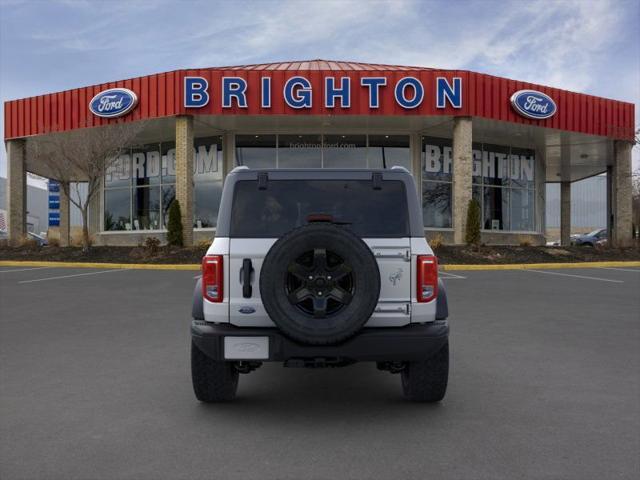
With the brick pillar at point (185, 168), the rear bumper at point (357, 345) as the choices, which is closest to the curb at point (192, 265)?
the brick pillar at point (185, 168)

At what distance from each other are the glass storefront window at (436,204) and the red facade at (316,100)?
467cm

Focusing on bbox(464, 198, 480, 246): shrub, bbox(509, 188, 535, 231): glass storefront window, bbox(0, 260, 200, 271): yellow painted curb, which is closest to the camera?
bbox(0, 260, 200, 271): yellow painted curb

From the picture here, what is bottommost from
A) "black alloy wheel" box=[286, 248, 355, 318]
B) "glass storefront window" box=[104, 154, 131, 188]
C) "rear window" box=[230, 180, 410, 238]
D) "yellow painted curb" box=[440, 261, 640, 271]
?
"yellow painted curb" box=[440, 261, 640, 271]

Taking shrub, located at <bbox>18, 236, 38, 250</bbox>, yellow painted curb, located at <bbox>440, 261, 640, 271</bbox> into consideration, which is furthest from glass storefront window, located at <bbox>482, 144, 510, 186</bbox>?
shrub, located at <bbox>18, 236, 38, 250</bbox>

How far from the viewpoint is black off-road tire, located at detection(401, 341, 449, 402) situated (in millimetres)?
4109

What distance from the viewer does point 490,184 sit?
26.2 meters

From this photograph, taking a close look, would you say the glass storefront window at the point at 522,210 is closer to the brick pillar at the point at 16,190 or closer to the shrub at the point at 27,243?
the shrub at the point at 27,243

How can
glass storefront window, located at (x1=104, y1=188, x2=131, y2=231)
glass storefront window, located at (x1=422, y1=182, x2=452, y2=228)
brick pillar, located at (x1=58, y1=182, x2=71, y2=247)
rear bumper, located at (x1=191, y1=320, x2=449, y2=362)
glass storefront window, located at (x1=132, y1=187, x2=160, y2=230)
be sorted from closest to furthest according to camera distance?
rear bumper, located at (x1=191, y1=320, x2=449, y2=362) < glass storefront window, located at (x1=422, y1=182, x2=452, y2=228) < glass storefront window, located at (x1=132, y1=187, x2=160, y2=230) < glass storefront window, located at (x1=104, y1=188, x2=131, y2=231) < brick pillar, located at (x1=58, y1=182, x2=71, y2=247)

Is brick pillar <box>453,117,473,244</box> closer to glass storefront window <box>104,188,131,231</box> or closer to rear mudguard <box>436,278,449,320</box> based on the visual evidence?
glass storefront window <box>104,188,131,231</box>

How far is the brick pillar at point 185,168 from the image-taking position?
20.7m

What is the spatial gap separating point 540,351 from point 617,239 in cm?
2196

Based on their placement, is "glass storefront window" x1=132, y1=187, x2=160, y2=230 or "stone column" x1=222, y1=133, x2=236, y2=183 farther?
"glass storefront window" x1=132, y1=187, x2=160, y2=230

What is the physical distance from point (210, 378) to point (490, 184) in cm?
2413

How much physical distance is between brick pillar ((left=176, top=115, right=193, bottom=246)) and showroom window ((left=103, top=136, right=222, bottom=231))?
9.39ft
